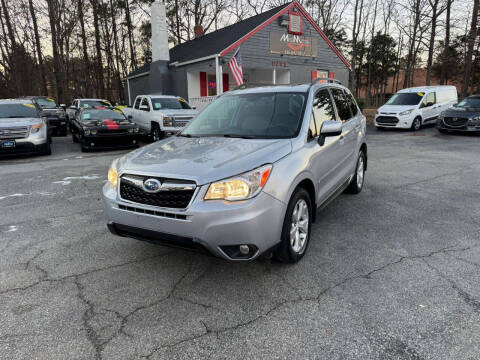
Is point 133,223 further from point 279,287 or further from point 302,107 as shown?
point 302,107

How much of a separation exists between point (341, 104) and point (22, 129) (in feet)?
30.6

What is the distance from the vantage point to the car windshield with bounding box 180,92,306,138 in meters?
3.63

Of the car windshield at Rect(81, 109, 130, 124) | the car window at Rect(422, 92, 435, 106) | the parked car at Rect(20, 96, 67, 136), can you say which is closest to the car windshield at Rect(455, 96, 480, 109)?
the car window at Rect(422, 92, 435, 106)

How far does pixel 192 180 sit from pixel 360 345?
65.6 inches

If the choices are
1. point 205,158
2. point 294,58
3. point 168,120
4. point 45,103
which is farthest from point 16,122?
point 294,58

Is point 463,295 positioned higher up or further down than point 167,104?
further down

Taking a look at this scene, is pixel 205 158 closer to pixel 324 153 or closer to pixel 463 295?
pixel 324 153

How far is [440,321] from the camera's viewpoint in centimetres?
245

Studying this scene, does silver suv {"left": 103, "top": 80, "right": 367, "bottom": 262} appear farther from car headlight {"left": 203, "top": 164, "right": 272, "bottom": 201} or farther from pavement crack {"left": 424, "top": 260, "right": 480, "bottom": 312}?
pavement crack {"left": 424, "top": 260, "right": 480, "bottom": 312}

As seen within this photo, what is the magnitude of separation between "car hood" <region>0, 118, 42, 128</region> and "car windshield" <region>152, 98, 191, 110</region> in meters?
4.02

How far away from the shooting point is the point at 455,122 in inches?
525

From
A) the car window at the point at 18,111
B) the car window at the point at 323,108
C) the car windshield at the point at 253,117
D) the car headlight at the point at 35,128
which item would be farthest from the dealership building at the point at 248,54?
the car window at the point at 323,108

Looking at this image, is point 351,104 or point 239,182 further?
point 351,104

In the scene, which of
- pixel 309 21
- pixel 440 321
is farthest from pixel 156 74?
pixel 440 321
